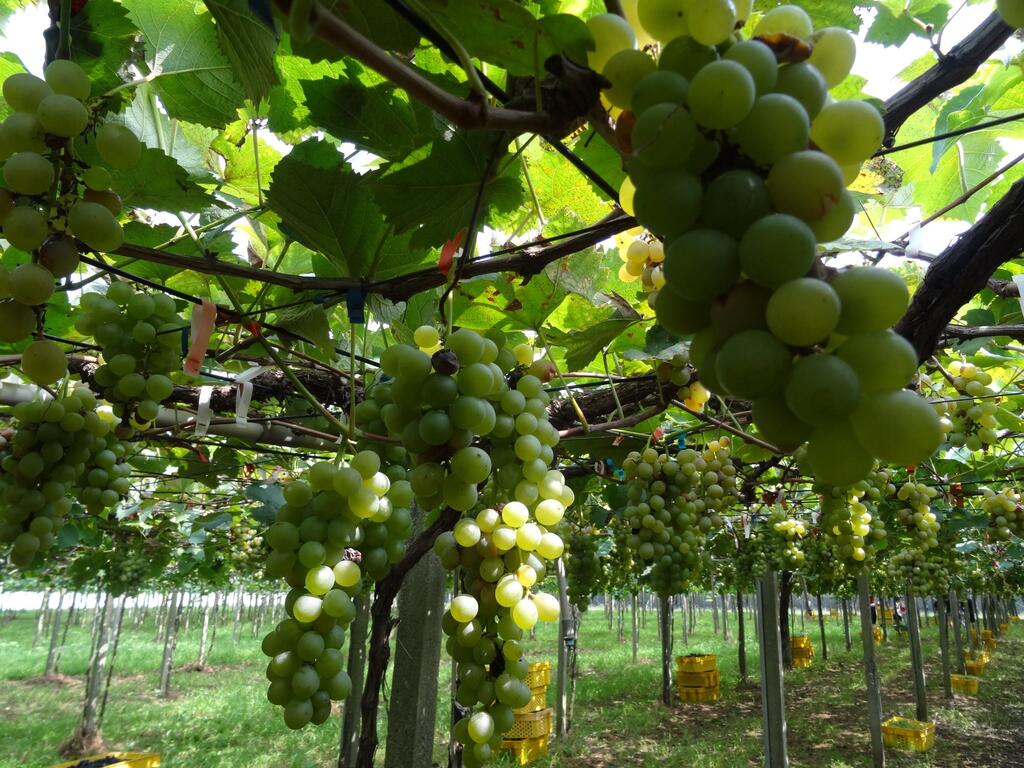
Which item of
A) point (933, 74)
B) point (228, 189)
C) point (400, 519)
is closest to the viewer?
point (933, 74)

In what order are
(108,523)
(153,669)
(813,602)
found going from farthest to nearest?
(813,602) → (153,669) → (108,523)

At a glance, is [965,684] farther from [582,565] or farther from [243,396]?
[243,396]

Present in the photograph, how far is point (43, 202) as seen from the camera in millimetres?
738

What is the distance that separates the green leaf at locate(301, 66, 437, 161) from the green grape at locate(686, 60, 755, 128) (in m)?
0.55

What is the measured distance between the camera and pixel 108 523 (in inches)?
233

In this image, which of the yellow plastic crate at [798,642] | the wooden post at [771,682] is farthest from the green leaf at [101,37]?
the yellow plastic crate at [798,642]

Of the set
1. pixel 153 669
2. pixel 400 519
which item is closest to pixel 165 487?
pixel 400 519

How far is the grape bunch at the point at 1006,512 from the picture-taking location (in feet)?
11.8

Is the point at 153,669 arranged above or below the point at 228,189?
below

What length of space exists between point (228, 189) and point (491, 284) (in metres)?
0.73

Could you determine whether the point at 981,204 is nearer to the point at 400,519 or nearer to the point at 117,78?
the point at 400,519

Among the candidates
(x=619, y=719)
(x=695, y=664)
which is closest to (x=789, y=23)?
(x=619, y=719)

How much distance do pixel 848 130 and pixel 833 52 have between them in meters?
0.11

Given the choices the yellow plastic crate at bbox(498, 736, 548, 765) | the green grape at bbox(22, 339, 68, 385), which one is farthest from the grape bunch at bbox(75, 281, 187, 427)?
the yellow plastic crate at bbox(498, 736, 548, 765)
